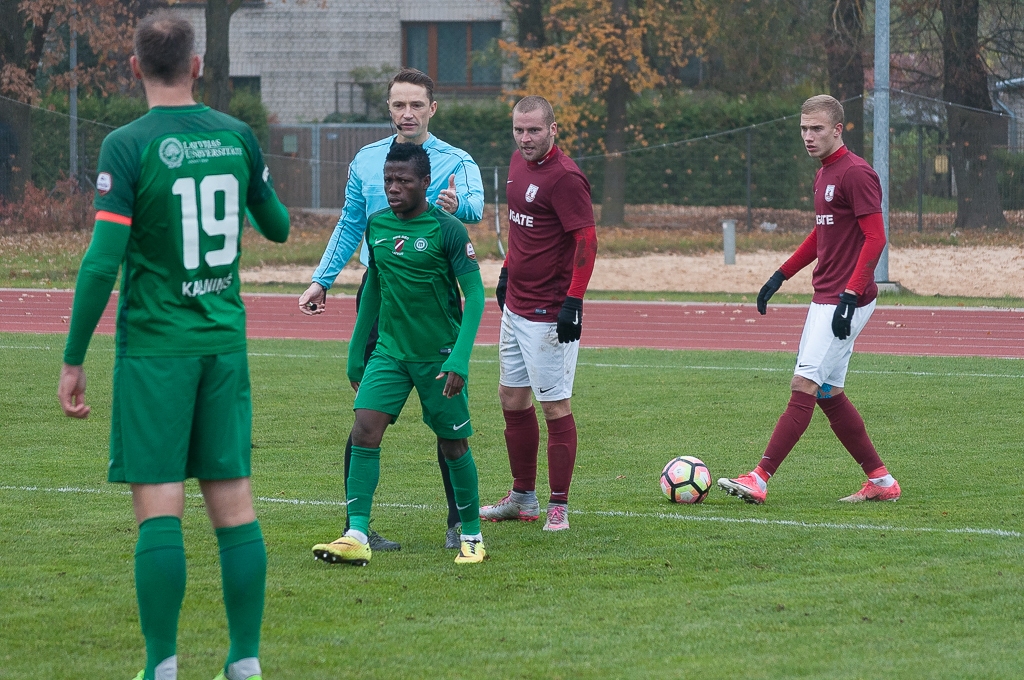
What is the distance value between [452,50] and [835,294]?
1476 inches

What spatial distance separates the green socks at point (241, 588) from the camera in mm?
4035

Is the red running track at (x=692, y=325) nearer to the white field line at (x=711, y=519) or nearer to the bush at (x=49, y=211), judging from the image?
the bush at (x=49, y=211)

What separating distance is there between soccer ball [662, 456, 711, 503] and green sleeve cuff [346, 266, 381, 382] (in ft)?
6.31

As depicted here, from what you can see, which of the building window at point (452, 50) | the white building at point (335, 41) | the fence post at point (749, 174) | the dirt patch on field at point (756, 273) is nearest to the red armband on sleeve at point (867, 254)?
the dirt patch on field at point (756, 273)

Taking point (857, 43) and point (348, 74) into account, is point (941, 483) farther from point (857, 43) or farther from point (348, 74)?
point (348, 74)

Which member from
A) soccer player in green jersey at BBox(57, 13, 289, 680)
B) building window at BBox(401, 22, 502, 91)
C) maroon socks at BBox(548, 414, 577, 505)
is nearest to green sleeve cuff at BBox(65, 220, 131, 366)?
soccer player in green jersey at BBox(57, 13, 289, 680)

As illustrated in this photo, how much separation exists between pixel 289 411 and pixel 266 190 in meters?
6.15

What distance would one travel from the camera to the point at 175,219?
3.87 meters

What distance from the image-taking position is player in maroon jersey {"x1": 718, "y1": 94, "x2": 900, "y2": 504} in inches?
268

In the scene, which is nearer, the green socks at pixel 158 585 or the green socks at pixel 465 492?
the green socks at pixel 158 585

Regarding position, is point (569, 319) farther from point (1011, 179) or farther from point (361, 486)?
point (1011, 179)

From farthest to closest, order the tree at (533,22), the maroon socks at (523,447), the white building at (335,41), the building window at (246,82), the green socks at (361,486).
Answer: the building window at (246,82)
the white building at (335,41)
the tree at (533,22)
the maroon socks at (523,447)
the green socks at (361,486)

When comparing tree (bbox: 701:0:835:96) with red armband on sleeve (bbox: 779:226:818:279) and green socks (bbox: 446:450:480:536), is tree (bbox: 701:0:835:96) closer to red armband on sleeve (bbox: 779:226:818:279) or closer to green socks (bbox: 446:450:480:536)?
red armband on sleeve (bbox: 779:226:818:279)

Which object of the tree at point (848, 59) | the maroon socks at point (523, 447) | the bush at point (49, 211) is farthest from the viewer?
the tree at point (848, 59)
